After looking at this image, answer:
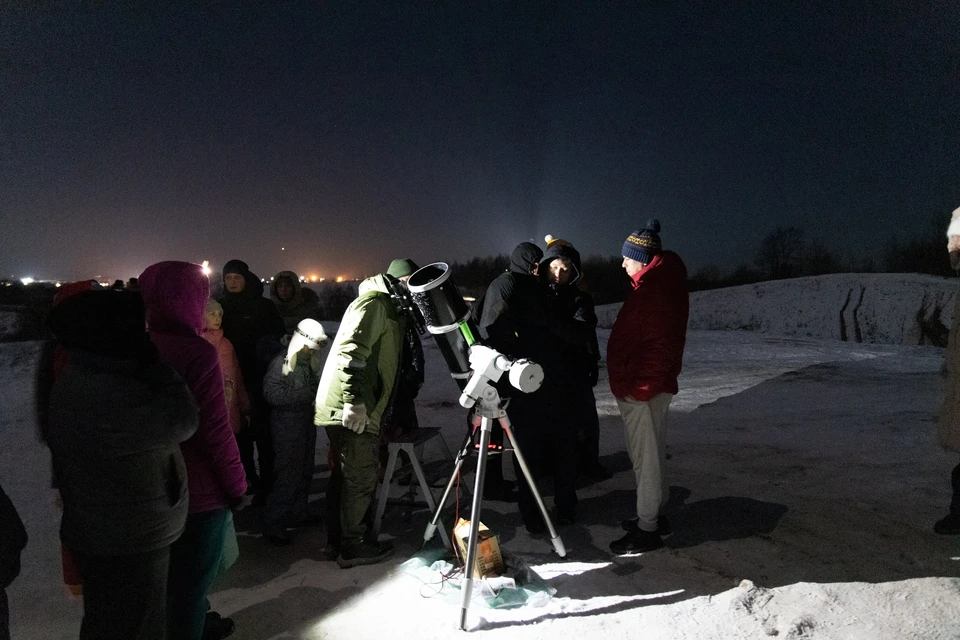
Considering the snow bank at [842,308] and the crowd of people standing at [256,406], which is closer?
the crowd of people standing at [256,406]

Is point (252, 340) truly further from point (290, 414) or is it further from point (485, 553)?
point (485, 553)

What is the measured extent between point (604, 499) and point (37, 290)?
1116cm

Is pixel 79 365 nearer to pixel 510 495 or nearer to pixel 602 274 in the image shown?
pixel 510 495

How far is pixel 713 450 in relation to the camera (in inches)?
227

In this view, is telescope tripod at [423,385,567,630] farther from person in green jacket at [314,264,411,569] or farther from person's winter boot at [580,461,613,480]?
person's winter boot at [580,461,613,480]

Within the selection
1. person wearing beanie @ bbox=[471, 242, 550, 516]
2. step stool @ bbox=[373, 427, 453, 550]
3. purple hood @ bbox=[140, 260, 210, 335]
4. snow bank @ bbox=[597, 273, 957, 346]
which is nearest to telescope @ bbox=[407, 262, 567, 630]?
step stool @ bbox=[373, 427, 453, 550]

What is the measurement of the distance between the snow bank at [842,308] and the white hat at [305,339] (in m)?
13.7

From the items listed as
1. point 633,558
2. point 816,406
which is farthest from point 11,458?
point 816,406

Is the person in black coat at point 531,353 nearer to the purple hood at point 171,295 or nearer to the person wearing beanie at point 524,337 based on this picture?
the person wearing beanie at point 524,337

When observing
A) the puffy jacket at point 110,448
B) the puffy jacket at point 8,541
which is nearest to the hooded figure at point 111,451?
the puffy jacket at point 110,448

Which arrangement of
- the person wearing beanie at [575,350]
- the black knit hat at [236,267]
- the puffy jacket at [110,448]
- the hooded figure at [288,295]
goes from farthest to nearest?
the hooded figure at [288,295], the black knit hat at [236,267], the person wearing beanie at [575,350], the puffy jacket at [110,448]

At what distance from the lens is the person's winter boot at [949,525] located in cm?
358

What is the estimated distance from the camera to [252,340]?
4824 mm

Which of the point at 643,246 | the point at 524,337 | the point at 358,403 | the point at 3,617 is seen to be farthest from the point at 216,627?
the point at 643,246
